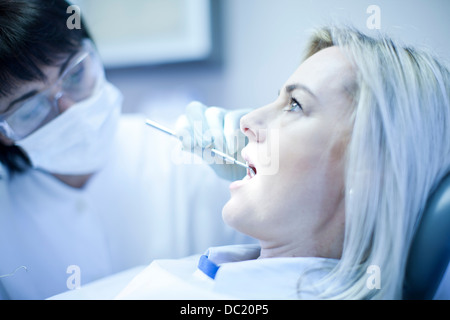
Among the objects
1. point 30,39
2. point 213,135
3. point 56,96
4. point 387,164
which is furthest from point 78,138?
point 387,164

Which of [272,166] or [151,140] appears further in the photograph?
[151,140]

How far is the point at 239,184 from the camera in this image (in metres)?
0.72

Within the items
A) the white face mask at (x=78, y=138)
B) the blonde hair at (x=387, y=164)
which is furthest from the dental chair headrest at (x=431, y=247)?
the white face mask at (x=78, y=138)

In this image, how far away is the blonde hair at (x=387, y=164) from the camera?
0.62 metres

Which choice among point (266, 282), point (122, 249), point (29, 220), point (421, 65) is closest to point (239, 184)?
point (266, 282)

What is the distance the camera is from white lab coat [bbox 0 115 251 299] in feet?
3.19

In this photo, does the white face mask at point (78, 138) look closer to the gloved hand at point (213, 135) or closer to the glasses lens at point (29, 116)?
the glasses lens at point (29, 116)

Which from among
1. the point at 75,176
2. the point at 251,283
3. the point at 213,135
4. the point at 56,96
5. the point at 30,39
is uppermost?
the point at 30,39

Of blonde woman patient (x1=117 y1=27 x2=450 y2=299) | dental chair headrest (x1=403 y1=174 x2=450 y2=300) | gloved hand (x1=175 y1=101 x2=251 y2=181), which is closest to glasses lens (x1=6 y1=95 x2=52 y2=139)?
gloved hand (x1=175 y1=101 x2=251 y2=181)

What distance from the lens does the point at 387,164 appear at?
0.63m

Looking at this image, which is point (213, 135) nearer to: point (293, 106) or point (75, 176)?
point (293, 106)

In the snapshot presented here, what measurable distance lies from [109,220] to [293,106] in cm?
68

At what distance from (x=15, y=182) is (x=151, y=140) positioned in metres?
0.41

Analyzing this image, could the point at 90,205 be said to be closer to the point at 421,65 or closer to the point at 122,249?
the point at 122,249
